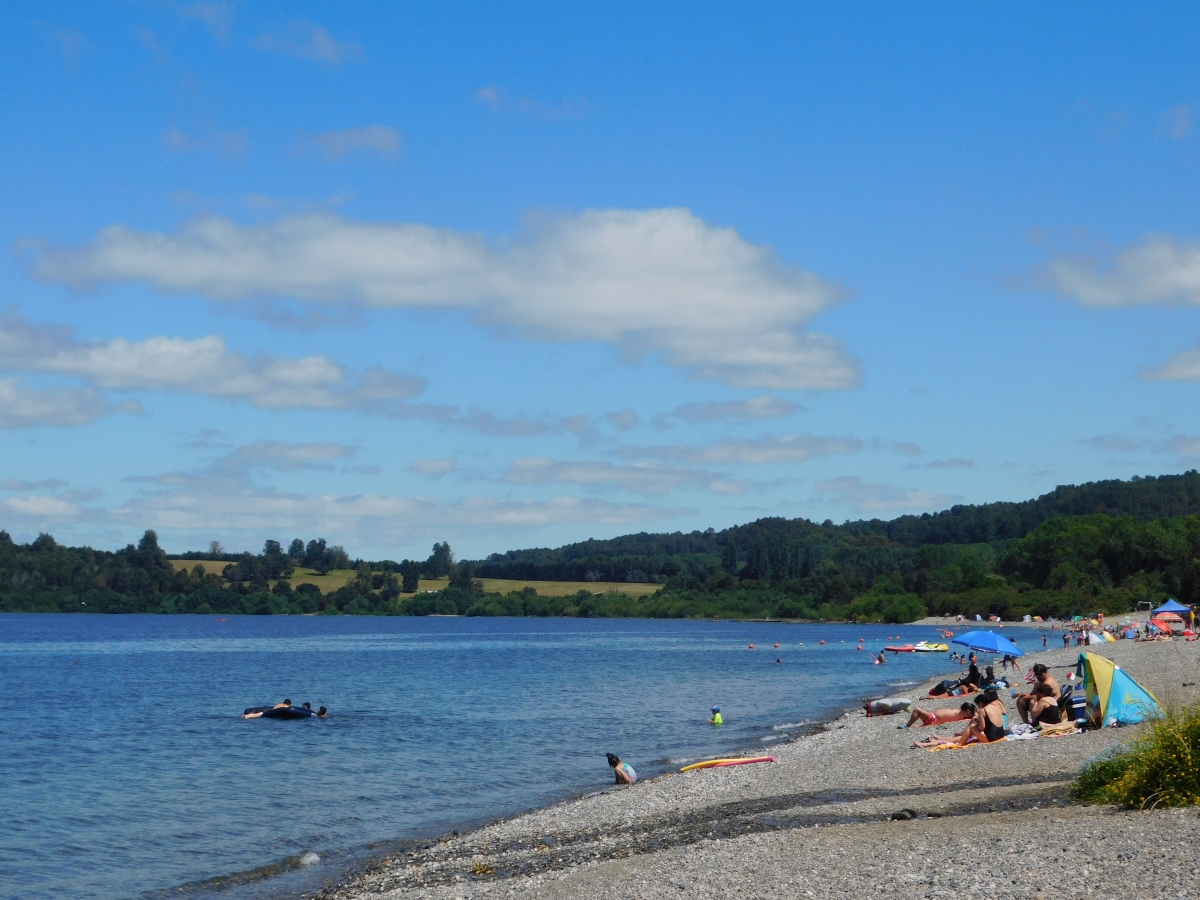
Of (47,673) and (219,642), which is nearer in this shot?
(47,673)

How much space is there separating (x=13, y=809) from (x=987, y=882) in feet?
80.6

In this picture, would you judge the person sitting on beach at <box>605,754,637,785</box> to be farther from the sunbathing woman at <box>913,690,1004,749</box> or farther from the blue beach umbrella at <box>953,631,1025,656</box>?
the blue beach umbrella at <box>953,631,1025,656</box>

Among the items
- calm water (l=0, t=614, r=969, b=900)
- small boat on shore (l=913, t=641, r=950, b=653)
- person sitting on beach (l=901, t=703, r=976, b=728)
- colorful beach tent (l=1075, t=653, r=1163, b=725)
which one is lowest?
small boat on shore (l=913, t=641, r=950, b=653)

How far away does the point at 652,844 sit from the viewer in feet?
54.7

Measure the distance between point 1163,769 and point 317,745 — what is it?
3032 cm

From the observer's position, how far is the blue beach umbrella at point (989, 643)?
3519cm

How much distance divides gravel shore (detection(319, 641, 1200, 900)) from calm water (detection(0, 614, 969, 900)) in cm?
338

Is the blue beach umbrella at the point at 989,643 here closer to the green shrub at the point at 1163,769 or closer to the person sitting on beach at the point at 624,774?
the person sitting on beach at the point at 624,774

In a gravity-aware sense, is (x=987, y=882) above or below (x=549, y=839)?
above

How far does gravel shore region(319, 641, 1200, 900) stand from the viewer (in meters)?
11.5

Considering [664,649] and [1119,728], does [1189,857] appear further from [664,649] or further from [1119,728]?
[664,649]

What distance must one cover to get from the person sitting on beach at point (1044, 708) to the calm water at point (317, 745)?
983 centimetres

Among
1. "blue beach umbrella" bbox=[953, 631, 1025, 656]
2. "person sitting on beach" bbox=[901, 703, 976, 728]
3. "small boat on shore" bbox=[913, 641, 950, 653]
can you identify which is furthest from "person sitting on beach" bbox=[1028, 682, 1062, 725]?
"small boat on shore" bbox=[913, 641, 950, 653]

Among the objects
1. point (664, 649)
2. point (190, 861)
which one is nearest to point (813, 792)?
point (190, 861)
